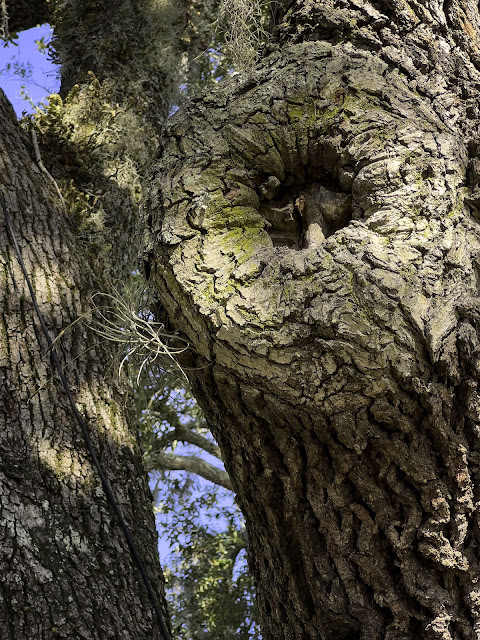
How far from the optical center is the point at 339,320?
4.75ft

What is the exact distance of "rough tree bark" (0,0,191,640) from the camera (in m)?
1.79

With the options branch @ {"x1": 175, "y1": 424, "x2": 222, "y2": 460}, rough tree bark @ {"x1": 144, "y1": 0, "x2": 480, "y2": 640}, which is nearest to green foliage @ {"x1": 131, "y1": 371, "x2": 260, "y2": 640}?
branch @ {"x1": 175, "y1": 424, "x2": 222, "y2": 460}

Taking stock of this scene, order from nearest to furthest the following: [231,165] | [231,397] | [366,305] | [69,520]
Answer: [366,305] → [231,397] → [231,165] → [69,520]

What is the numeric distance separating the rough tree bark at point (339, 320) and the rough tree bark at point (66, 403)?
1.44 feet

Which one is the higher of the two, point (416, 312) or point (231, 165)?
point (231, 165)

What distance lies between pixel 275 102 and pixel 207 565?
3.58m

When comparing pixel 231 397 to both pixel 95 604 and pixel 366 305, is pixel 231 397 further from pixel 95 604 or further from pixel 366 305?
pixel 95 604

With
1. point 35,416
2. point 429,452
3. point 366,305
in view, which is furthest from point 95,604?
point 366,305

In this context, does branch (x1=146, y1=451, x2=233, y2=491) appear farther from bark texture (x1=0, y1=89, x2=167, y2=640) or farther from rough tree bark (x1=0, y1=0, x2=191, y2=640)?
bark texture (x1=0, y1=89, x2=167, y2=640)

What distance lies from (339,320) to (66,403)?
3.44ft

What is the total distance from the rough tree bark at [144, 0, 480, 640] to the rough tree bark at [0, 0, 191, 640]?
0.44 metres

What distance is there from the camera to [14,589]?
1.73 m

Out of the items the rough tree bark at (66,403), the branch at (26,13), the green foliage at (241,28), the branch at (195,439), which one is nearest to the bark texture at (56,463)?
the rough tree bark at (66,403)

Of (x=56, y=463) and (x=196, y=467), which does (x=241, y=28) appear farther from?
(x=196, y=467)
